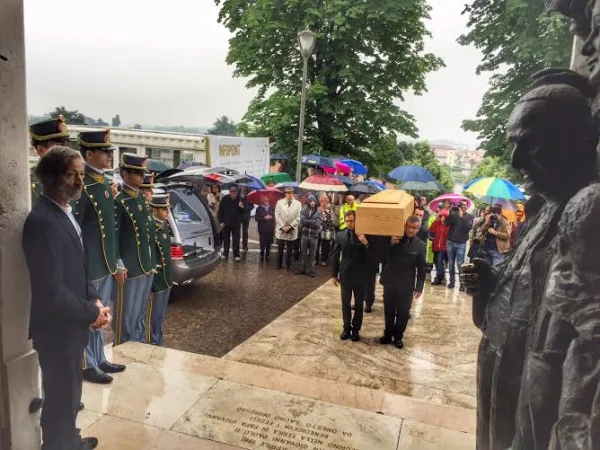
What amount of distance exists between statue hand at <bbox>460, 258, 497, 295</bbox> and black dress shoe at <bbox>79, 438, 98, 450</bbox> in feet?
8.71

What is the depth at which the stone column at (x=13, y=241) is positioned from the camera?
2.74 m

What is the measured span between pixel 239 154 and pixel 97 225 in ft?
33.4

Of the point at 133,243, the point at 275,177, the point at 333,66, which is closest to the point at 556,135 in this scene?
the point at 133,243

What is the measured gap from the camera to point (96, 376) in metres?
4.16

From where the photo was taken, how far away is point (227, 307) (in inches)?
305

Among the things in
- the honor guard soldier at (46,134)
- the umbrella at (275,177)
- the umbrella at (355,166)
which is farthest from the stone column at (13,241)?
the umbrella at (355,166)

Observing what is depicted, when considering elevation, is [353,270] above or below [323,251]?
above

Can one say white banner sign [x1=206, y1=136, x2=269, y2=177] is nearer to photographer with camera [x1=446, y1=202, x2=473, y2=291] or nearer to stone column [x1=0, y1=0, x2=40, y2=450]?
photographer with camera [x1=446, y1=202, x2=473, y2=291]

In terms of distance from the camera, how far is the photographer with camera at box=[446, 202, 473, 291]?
9445mm

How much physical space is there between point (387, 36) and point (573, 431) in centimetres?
1903

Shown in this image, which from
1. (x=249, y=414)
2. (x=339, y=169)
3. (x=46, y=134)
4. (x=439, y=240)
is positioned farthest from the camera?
(x=339, y=169)

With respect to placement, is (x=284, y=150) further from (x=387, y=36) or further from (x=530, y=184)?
(x=530, y=184)

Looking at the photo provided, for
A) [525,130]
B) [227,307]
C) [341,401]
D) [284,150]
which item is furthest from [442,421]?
[284,150]

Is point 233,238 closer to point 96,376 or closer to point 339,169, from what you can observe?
point 339,169
